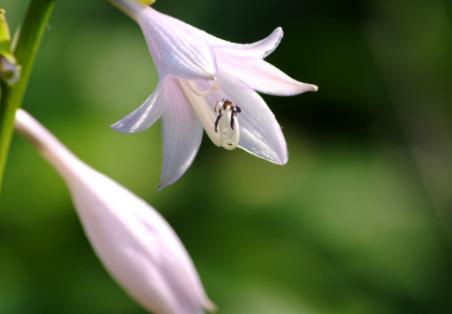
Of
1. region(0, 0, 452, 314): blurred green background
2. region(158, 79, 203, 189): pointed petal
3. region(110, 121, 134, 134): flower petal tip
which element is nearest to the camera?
region(110, 121, 134, 134): flower petal tip

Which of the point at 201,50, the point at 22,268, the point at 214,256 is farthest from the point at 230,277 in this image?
the point at 201,50

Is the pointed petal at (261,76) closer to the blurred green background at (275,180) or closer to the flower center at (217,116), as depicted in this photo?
the flower center at (217,116)

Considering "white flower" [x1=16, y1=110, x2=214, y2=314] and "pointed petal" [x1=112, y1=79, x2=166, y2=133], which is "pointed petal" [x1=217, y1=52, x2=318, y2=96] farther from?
"white flower" [x1=16, y1=110, x2=214, y2=314]

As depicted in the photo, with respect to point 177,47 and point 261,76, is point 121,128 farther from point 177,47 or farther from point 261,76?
point 261,76

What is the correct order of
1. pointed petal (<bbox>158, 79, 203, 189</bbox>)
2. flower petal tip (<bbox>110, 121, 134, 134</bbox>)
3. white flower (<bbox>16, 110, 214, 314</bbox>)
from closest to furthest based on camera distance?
flower petal tip (<bbox>110, 121, 134, 134</bbox>)
pointed petal (<bbox>158, 79, 203, 189</bbox>)
white flower (<bbox>16, 110, 214, 314</bbox>)

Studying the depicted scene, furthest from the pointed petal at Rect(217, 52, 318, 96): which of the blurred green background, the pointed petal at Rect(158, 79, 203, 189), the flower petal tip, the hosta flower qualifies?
the blurred green background

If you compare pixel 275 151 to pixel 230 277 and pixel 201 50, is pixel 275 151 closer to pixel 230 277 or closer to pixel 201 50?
pixel 201 50

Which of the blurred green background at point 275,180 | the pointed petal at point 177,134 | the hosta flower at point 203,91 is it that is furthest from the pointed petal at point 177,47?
the blurred green background at point 275,180
